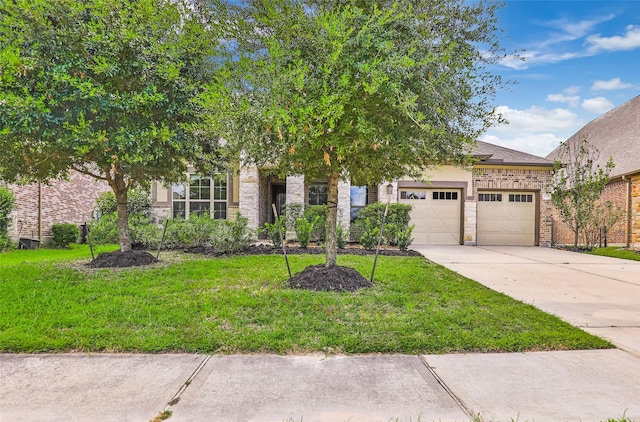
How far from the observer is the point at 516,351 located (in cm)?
305

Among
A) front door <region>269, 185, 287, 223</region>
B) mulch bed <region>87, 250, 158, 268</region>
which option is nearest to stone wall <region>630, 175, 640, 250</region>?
front door <region>269, 185, 287, 223</region>

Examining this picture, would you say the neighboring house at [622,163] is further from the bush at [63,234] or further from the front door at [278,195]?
the bush at [63,234]

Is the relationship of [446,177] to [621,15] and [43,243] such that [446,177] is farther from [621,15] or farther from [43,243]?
[43,243]

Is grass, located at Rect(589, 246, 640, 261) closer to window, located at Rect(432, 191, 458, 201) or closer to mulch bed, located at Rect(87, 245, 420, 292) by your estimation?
window, located at Rect(432, 191, 458, 201)

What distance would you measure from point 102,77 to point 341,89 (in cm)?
393

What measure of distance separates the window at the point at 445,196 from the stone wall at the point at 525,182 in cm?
75

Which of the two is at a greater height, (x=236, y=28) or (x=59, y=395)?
(x=236, y=28)

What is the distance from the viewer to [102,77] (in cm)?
563

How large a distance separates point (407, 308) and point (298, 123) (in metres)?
2.42

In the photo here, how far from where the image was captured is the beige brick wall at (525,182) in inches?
511

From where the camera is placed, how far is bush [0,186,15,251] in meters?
9.46

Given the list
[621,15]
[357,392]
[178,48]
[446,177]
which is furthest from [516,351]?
[621,15]

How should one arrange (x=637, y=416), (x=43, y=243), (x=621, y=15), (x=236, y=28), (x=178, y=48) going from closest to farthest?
1. (x=637, y=416)
2. (x=236, y=28)
3. (x=178, y=48)
4. (x=621, y=15)
5. (x=43, y=243)

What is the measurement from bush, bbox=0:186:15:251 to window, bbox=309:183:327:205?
841 centimetres
